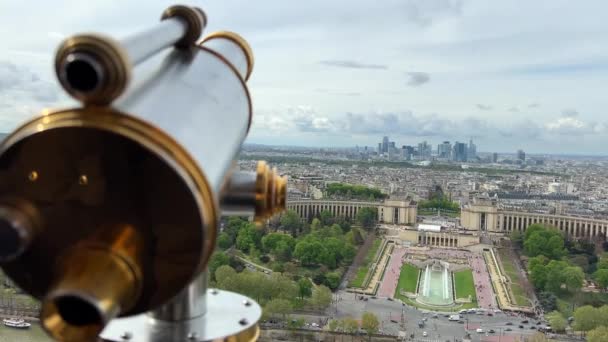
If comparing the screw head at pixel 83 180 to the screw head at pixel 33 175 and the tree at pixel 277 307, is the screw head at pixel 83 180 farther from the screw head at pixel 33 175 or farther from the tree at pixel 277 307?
the tree at pixel 277 307

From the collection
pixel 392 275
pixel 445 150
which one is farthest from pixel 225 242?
pixel 445 150

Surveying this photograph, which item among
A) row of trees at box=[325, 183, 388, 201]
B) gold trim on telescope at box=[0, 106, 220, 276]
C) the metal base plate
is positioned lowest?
row of trees at box=[325, 183, 388, 201]

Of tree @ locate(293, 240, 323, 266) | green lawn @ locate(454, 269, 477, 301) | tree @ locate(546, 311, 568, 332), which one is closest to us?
tree @ locate(546, 311, 568, 332)

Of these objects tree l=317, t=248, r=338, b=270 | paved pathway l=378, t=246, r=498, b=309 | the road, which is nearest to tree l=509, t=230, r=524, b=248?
paved pathway l=378, t=246, r=498, b=309

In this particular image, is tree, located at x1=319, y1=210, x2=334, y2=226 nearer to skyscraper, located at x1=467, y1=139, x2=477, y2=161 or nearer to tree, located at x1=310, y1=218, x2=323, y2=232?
tree, located at x1=310, y1=218, x2=323, y2=232

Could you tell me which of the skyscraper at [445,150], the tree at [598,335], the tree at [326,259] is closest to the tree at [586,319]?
the tree at [598,335]

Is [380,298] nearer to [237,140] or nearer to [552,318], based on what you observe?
[552,318]
